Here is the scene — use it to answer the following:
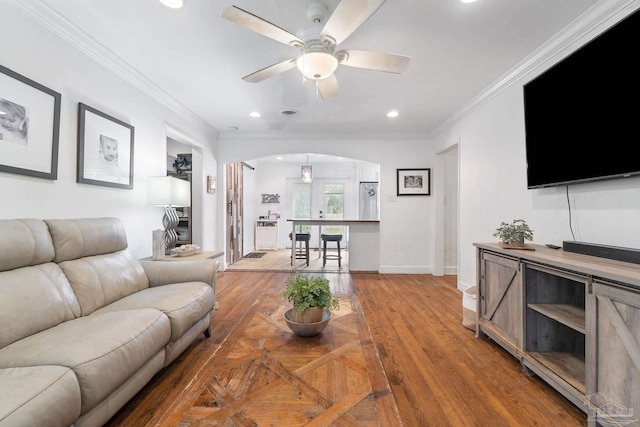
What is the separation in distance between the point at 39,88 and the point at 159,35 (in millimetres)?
891

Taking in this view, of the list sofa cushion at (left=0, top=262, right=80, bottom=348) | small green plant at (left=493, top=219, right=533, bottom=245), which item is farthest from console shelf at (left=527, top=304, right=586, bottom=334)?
sofa cushion at (left=0, top=262, right=80, bottom=348)

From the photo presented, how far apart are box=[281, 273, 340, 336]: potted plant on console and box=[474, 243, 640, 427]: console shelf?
4.43 ft

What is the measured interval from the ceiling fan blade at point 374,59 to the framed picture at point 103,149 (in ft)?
6.89

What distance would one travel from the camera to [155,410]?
4.93 feet

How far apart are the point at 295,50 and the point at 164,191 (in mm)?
1868

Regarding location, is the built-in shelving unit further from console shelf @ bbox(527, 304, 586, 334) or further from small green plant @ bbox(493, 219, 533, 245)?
console shelf @ bbox(527, 304, 586, 334)

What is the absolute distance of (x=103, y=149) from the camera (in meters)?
2.41

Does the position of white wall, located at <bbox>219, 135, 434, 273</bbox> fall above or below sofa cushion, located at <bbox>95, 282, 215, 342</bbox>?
above

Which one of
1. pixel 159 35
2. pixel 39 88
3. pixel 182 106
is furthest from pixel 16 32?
pixel 182 106

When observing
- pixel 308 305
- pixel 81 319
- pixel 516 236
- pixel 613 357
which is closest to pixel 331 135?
pixel 516 236

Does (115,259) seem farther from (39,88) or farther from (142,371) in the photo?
(39,88)

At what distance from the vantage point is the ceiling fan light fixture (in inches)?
70.4

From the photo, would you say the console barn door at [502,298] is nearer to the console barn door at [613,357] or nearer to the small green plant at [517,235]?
the small green plant at [517,235]

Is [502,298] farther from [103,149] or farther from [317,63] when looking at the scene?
[103,149]
